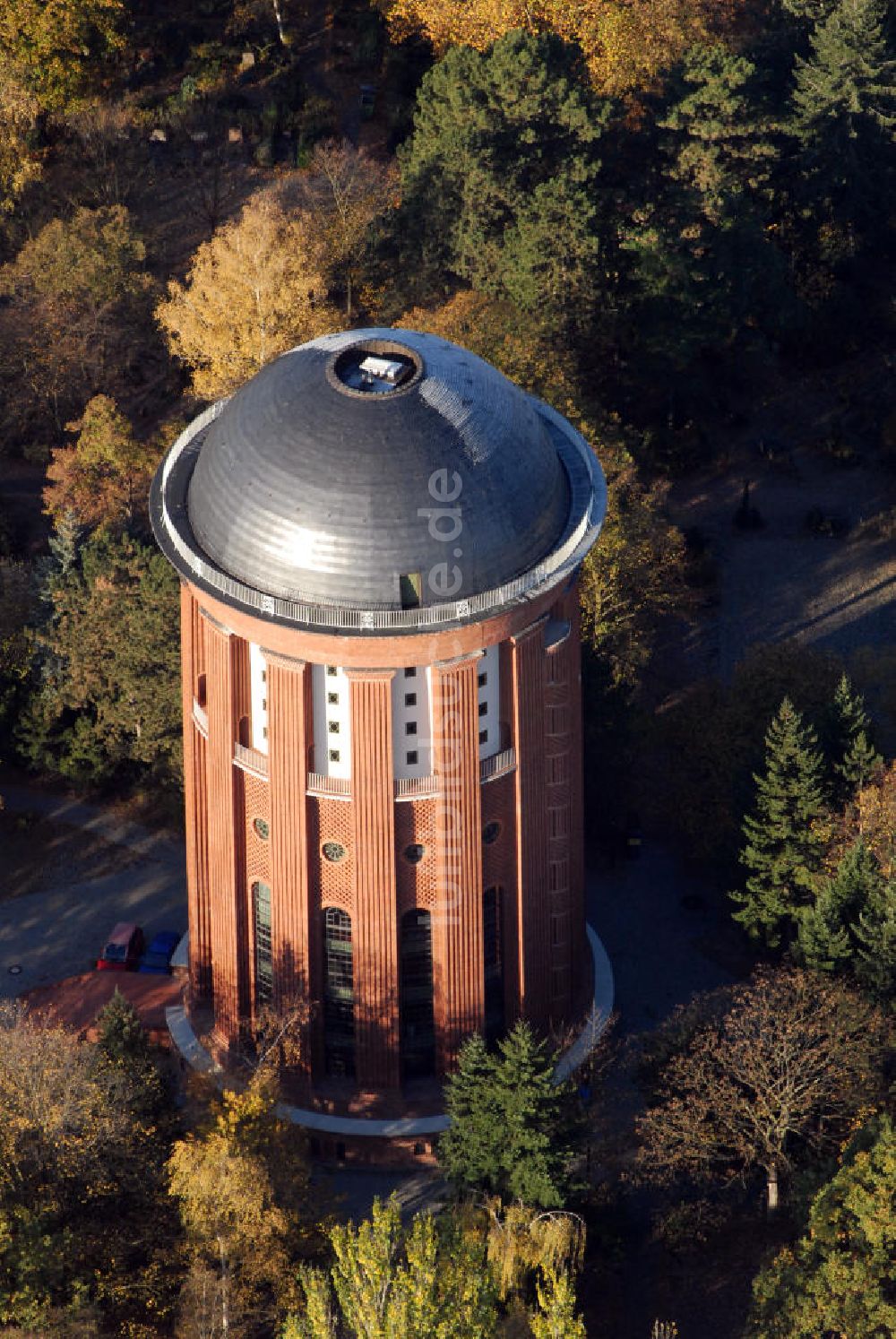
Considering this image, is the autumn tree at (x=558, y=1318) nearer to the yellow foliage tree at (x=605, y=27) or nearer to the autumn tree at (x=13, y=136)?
the yellow foliage tree at (x=605, y=27)

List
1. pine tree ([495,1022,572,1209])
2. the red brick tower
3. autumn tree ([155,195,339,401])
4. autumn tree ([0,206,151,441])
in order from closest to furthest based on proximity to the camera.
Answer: the red brick tower, pine tree ([495,1022,572,1209]), autumn tree ([155,195,339,401]), autumn tree ([0,206,151,441])

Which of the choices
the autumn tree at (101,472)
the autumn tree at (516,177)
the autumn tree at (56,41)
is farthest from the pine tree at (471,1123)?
the autumn tree at (56,41)

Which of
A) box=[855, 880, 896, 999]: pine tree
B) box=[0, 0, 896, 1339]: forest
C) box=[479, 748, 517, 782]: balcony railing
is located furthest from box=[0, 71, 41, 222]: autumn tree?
box=[855, 880, 896, 999]: pine tree

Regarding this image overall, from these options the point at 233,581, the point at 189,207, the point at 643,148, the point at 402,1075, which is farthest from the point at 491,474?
the point at 189,207

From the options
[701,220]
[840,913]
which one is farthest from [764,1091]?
[701,220]

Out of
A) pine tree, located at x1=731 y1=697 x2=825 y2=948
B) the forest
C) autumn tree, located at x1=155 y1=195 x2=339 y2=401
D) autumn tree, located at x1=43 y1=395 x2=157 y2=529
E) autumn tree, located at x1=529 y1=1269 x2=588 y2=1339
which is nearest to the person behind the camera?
autumn tree, located at x1=529 y1=1269 x2=588 y2=1339

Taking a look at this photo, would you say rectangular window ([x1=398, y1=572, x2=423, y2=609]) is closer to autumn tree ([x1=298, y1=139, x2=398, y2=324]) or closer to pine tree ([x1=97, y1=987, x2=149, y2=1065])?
pine tree ([x1=97, y1=987, x2=149, y2=1065])
